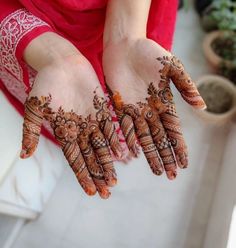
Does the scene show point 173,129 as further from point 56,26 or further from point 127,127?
point 56,26

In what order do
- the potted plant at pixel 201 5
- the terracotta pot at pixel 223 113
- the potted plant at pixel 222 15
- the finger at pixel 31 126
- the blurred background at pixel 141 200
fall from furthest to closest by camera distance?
the potted plant at pixel 201 5 → the potted plant at pixel 222 15 → the terracotta pot at pixel 223 113 → the blurred background at pixel 141 200 → the finger at pixel 31 126

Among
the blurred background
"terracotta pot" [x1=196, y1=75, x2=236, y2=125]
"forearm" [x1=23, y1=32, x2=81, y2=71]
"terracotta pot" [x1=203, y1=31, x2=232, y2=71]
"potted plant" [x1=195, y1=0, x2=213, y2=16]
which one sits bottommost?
the blurred background

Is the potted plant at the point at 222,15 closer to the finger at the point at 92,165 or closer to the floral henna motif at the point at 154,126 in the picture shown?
the floral henna motif at the point at 154,126

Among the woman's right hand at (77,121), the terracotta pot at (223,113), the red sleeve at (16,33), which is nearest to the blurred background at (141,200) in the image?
the terracotta pot at (223,113)

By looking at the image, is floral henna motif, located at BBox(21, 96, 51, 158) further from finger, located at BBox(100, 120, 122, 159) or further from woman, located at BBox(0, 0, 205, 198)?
finger, located at BBox(100, 120, 122, 159)

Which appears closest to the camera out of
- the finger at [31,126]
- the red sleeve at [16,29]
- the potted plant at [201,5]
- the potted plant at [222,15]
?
the finger at [31,126]

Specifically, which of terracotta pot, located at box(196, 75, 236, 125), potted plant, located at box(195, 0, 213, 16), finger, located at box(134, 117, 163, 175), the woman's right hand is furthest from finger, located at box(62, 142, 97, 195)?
potted plant, located at box(195, 0, 213, 16)

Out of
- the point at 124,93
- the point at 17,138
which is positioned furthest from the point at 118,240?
the point at 124,93
